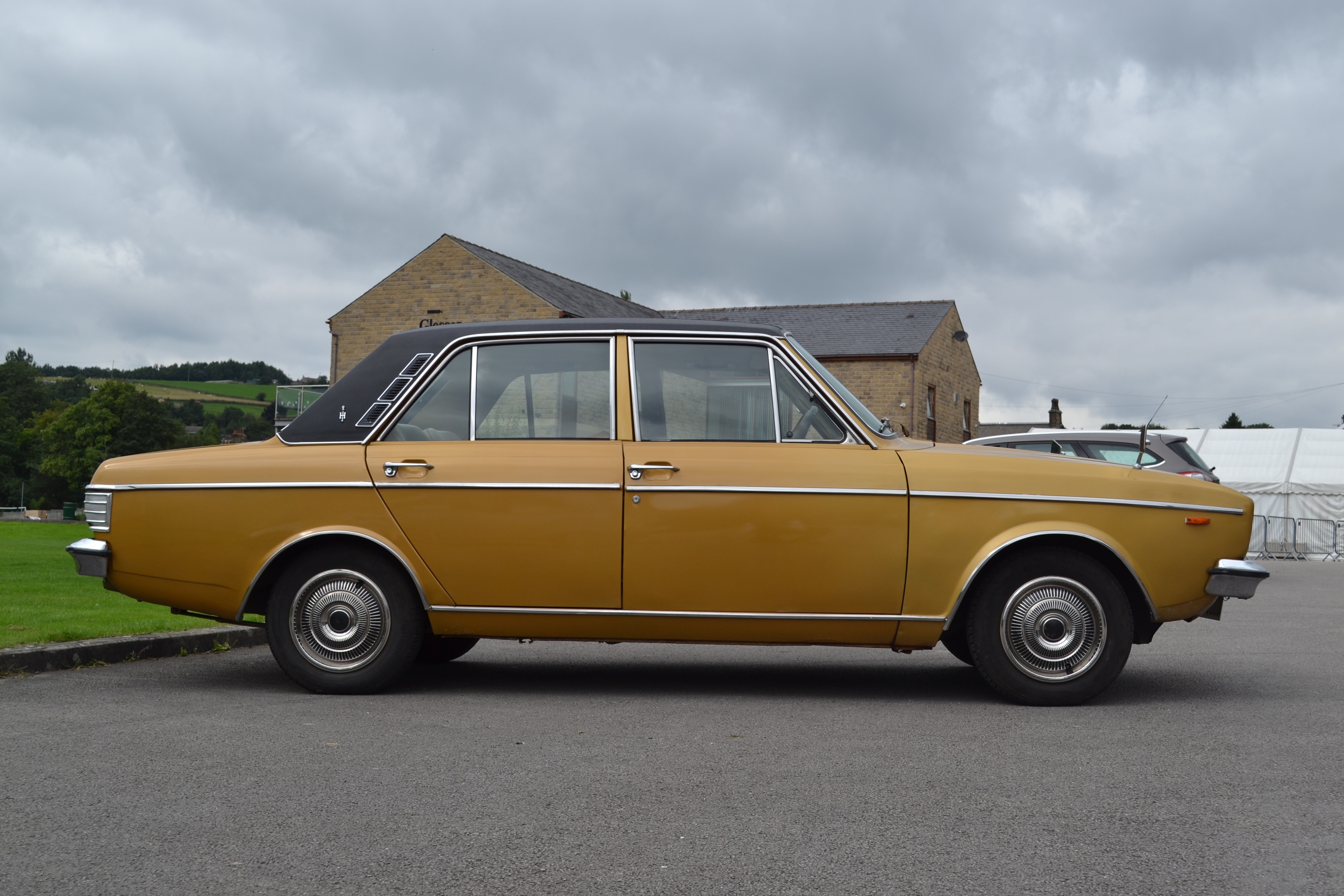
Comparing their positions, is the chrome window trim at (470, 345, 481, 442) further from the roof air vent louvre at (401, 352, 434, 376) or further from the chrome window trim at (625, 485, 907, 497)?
the chrome window trim at (625, 485, 907, 497)

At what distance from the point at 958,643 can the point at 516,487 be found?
8.51 feet

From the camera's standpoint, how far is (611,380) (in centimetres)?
607

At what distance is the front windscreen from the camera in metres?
6.01

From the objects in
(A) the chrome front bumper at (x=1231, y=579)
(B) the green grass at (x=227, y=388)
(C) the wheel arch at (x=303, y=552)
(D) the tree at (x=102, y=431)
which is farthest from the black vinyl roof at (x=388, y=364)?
(B) the green grass at (x=227, y=388)

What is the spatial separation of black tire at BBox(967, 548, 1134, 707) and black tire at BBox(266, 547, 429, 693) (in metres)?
2.72

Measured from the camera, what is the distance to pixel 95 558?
6.12 m

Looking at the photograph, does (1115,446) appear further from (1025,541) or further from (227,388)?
(227,388)

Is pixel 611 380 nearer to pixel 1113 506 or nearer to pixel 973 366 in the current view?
pixel 1113 506

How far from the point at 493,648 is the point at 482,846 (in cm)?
499

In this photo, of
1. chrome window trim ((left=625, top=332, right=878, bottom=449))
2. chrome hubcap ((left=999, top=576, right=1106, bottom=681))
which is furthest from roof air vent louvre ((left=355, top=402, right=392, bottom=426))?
chrome hubcap ((left=999, top=576, right=1106, bottom=681))

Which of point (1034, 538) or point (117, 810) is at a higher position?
point (1034, 538)

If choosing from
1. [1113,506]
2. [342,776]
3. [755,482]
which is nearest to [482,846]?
[342,776]

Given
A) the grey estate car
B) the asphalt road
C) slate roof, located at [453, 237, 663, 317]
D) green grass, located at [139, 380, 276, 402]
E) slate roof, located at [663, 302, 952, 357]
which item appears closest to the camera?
the asphalt road

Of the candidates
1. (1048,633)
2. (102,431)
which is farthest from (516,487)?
(102,431)
